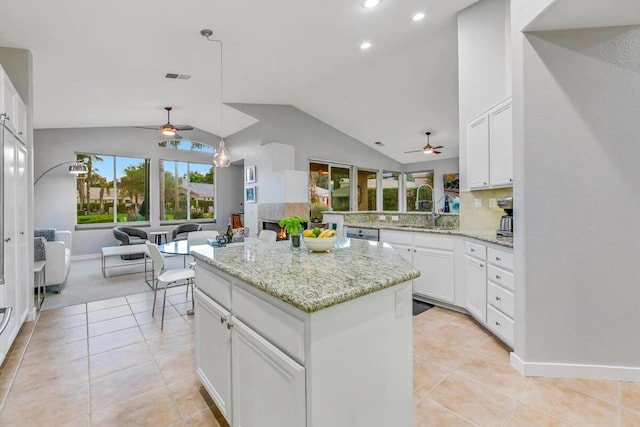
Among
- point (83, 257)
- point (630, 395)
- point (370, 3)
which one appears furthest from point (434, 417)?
point (83, 257)

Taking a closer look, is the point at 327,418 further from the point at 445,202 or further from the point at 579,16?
the point at 445,202

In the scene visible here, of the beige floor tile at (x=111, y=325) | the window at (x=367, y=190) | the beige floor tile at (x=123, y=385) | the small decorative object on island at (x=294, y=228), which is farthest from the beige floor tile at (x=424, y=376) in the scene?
the window at (x=367, y=190)

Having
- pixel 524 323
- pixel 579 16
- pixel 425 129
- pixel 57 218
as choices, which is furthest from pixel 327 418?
pixel 57 218

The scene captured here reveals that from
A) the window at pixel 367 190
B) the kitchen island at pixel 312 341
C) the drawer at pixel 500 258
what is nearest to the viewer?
the kitchen island at pixel 312 341

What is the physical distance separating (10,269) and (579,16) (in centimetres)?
453

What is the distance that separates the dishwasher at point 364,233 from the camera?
158 inches

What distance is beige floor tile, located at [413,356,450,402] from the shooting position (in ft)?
6.41

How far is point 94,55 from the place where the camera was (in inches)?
138

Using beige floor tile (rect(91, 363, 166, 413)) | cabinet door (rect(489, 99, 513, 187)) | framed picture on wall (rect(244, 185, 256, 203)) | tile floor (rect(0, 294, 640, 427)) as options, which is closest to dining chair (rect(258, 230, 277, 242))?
tile floor (rect(0, 294, 640, 427))

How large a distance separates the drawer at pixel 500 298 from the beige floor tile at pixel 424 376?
73 cm

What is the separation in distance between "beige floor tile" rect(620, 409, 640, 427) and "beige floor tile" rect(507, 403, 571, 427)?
1.02 feet

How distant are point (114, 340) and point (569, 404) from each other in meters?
3.47

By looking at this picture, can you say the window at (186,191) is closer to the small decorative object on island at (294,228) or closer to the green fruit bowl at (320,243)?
the small decorative object on island at (294,228)

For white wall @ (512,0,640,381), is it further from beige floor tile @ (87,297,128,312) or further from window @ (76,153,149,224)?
window @ (76,153,149,224)
